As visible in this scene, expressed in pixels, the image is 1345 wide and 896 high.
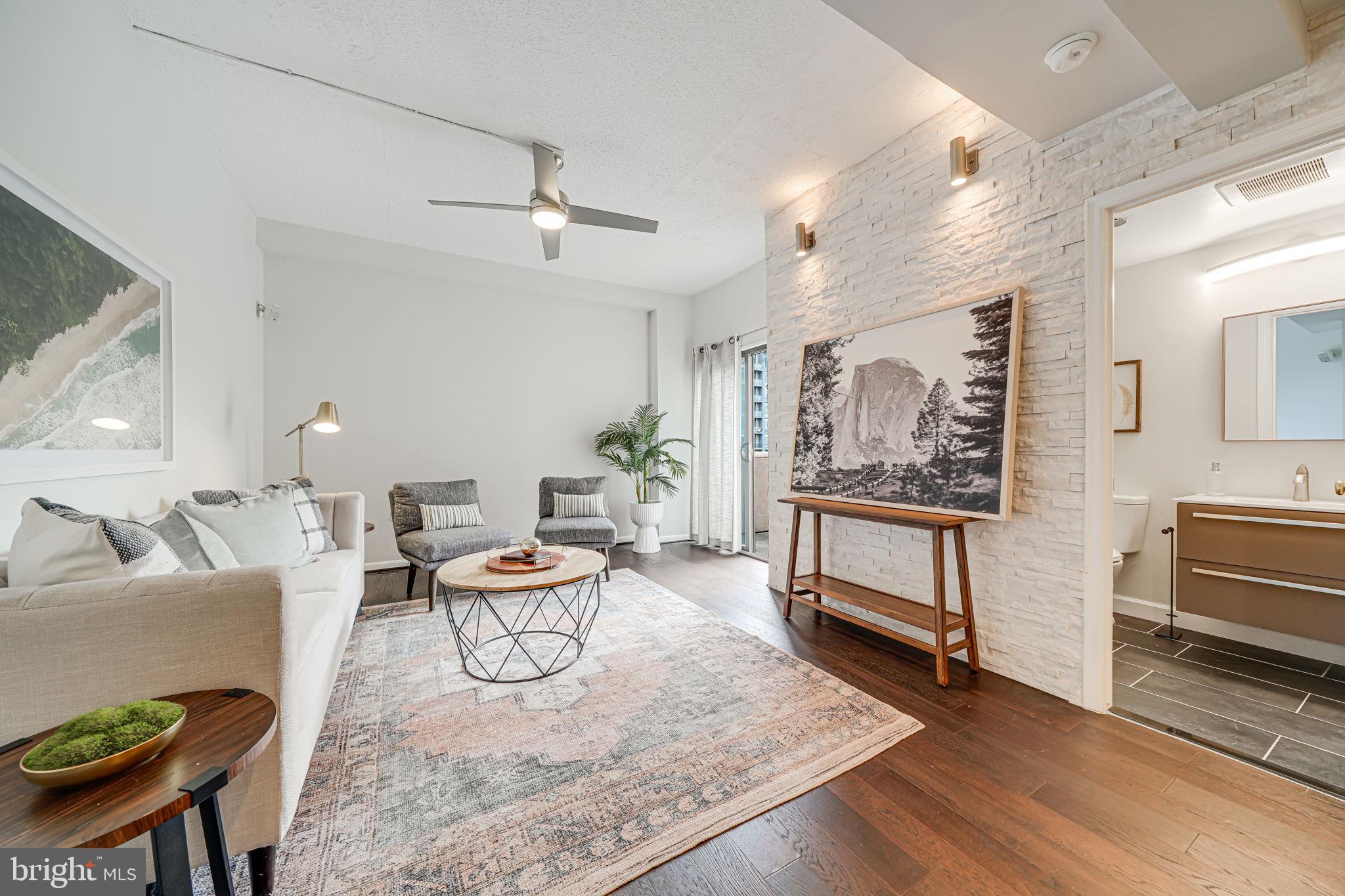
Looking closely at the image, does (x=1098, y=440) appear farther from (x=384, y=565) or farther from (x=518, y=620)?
(x=384, y=565)

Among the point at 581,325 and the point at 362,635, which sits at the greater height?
the point at 581,325

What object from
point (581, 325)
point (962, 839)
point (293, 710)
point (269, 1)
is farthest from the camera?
point (581, 325)

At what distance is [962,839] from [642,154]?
140 inches

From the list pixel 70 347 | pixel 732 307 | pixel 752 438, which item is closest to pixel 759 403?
pixel 752 438

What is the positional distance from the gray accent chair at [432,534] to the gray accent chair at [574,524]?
1.38 feet

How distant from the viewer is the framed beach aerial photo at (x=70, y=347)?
1521 millimetres

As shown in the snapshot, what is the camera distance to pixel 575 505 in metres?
4.74

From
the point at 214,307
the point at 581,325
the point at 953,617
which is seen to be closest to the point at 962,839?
the point at 953,617

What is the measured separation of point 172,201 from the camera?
2.57 meters

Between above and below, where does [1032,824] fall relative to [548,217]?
below

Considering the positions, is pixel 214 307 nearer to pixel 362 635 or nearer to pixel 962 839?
pixel 362 635

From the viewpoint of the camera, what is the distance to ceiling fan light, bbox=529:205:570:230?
2834 millimetres

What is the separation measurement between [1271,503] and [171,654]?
4575 millimetres

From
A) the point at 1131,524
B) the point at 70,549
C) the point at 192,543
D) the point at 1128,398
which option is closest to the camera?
the point at 70,549
